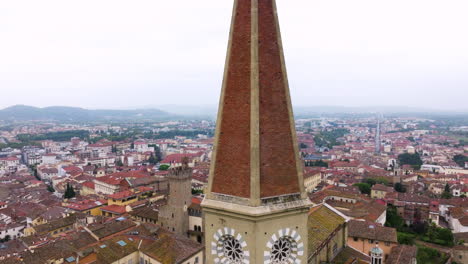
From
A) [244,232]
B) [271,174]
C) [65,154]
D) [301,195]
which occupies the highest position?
[271,174]

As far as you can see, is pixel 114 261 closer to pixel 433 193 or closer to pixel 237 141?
pixel 237 141

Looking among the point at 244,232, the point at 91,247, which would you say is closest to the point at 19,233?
the point at 91,247

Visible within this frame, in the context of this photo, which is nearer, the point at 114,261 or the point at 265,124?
the point at 265,124

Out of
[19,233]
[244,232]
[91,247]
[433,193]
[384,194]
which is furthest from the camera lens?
[433,193]

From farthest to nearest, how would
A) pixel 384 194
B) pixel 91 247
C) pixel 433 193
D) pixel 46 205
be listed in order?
1. pixel 433 193
2. pixel 384 194
3. pixel 46 205
4. pixel 91 247

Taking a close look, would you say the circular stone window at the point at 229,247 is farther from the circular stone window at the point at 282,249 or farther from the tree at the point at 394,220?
the tree at the point at 394,220

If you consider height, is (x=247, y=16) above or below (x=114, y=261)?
above
